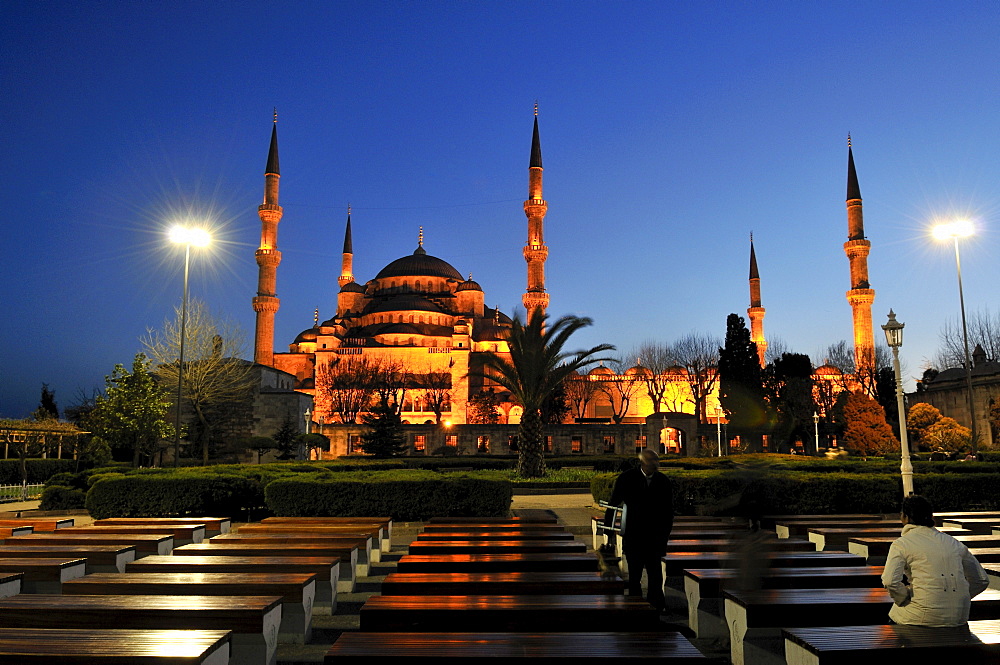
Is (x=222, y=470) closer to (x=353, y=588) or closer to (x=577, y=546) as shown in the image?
(x=353, y=588)

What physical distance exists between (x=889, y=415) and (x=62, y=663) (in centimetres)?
4630

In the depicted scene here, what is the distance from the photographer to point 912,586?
11.6 feet

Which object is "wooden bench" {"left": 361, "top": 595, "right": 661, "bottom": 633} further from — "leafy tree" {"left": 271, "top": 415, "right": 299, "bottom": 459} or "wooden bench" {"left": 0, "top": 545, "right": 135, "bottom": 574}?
"leafy tree" {"left": 271, "top": 415, "right": 299, "bottom": 459}

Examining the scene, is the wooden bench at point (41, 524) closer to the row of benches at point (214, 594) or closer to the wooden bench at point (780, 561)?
the row of benches at point (214, 594)

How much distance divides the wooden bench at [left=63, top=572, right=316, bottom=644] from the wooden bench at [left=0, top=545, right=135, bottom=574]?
4.81 ft

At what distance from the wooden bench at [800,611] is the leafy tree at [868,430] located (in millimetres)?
29690

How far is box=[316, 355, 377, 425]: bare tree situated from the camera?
50.2 meters

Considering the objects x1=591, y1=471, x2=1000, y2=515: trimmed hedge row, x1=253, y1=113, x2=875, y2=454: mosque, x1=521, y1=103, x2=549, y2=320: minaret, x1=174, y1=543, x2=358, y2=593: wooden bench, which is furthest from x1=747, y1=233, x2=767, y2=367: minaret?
x1=174, y1=543, x2=358, y2=593: wooden bench

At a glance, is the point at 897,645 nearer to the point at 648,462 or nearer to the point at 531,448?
the point at 648,462

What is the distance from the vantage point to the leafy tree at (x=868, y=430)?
102 feet

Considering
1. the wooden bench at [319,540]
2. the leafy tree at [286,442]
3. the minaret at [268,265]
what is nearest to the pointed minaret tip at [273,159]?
the minaret at [268,265]

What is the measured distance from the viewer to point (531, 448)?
2027cm

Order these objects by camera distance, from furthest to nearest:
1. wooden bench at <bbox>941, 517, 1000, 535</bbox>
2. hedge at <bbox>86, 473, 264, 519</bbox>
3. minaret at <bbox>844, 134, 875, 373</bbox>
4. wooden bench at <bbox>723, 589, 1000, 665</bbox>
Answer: minaret at <bbox>844, 134, 875, 373</bbox> → hedge at <bbox>86, 473, 264, 519</bbox> → wooden bench at <bbox>941, 517, 1000, 535</bbox> → wooden bench at <bbox>723, 589, 1000, 665</bbox>

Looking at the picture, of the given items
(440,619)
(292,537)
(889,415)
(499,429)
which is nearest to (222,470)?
(292,537)
